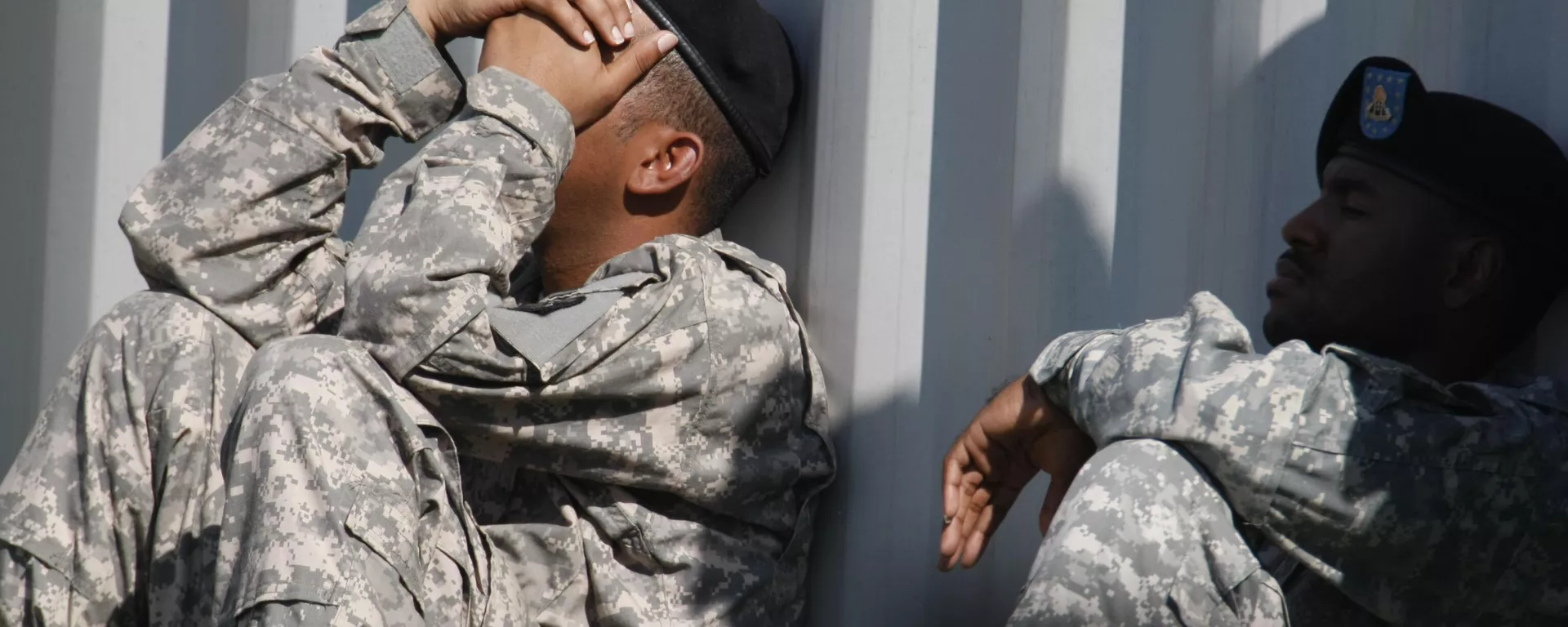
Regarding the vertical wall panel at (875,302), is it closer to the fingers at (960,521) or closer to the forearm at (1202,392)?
the fingers at (960,521)

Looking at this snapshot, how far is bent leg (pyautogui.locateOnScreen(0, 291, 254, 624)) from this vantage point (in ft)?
8.56

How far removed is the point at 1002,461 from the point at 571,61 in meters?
0.97

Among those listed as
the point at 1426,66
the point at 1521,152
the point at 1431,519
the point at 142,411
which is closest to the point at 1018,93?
the point at 1426,66

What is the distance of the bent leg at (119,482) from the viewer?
103 inches

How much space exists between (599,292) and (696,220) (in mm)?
488

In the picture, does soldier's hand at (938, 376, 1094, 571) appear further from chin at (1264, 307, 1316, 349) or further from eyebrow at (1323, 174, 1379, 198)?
eyebrow at (1323, 174, 1379, 198)

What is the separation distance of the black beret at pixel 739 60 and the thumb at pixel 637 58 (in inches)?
1.9

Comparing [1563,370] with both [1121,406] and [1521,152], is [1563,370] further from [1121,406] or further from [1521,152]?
[1121,406]

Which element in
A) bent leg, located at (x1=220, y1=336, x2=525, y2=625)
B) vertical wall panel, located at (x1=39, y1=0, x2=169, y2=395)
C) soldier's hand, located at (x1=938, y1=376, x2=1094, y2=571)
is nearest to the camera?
bent leg, located at (x1=220, y1=336, x2=525, y2=625)

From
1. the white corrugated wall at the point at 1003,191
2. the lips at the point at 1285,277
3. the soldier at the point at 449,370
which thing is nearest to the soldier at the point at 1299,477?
the lips at the point at 1285,277

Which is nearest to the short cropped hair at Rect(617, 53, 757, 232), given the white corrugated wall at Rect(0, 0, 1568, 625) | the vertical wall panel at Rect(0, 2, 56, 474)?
the white corrugated wall at Rect(0, 0, 1568, 625)

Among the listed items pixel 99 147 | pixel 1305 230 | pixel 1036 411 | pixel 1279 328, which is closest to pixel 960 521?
pixel 1036 411

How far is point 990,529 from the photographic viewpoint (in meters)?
2.53

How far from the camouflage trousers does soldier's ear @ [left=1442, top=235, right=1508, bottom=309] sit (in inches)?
53.8
